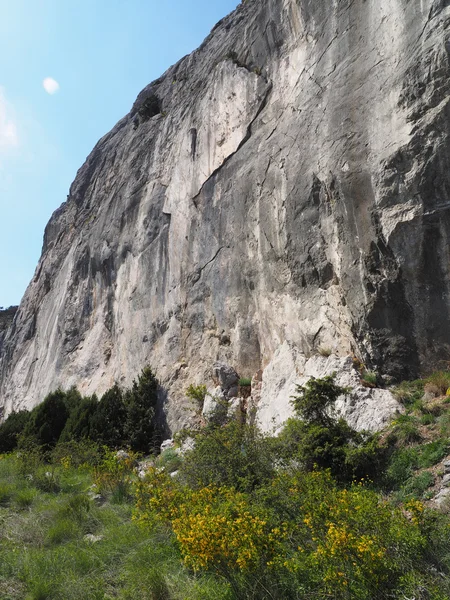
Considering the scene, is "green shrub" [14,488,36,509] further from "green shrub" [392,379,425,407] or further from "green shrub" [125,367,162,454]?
"green shrub" [392,379,425,407]

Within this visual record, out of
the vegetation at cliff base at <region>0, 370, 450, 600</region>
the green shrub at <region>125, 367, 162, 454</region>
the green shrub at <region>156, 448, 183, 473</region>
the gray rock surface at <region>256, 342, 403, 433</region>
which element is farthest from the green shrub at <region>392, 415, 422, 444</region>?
the green shrub at <region>125, 367, 162, 454</region>

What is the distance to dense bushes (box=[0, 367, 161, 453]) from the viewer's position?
1599 centimetres

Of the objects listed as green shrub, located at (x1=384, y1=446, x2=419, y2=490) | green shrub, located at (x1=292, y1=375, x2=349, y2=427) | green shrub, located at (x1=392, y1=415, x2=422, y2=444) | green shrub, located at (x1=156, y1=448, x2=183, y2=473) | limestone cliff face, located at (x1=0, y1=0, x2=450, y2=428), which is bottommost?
green shrub, located at (x1=156, y1=448, x2=183, y2=473)

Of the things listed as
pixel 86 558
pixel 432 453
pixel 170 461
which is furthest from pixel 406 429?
pixel 170 461

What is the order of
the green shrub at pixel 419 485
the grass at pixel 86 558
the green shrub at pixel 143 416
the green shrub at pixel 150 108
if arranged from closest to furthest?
1. the grass at pixel 86 558
2. the green shrub at pixel 419 485
3. the green shrub at pixel 143 416
4. the green shrub at pixel 150 108

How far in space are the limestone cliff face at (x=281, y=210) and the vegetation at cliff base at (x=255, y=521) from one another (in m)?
2.96

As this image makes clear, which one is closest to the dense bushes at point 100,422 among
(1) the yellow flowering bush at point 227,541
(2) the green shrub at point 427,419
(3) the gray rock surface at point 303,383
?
(3) the gray rock surface at point 303,383

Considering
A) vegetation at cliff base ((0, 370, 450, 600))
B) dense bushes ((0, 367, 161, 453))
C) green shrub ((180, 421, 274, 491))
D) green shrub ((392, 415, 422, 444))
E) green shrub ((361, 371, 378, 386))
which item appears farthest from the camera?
dense bushes ((0, 367, 161, 453))

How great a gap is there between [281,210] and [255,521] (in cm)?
1018

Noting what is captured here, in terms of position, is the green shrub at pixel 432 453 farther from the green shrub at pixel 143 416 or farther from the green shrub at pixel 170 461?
the green shrub at pixel 143 416

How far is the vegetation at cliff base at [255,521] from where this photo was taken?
12.7 feet

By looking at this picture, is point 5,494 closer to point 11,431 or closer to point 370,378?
point 370,378

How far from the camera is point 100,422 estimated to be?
16.6 m

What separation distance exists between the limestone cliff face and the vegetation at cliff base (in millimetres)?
2964
